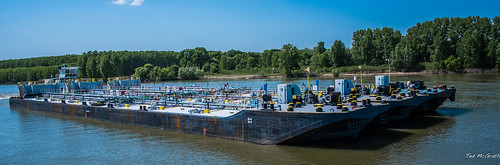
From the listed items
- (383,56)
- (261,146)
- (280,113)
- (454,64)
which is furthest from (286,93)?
(383,56)

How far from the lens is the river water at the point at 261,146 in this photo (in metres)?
16.2

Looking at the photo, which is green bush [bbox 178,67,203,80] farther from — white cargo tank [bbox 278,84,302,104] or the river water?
white cargo tank [bbox 278,84,302,104]

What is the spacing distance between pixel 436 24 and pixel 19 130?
103643 millimetres

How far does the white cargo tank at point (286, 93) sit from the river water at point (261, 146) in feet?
13.2

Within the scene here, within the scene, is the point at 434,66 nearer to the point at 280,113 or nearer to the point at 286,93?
the point at 286,93

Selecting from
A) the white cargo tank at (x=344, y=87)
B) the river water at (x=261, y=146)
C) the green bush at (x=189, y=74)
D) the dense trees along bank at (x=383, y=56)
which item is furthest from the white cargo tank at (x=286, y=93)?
the green bush at (x=189, y=74)

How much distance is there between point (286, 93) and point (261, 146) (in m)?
4.36

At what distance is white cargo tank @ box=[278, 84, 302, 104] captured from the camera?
822 inches

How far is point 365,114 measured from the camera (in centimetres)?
1788

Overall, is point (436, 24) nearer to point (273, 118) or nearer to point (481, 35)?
point (481, 35)

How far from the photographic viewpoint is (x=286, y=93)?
20859 mm

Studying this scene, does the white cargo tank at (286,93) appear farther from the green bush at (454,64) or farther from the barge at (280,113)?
the green bush at (454,64)

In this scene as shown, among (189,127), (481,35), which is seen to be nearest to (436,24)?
(481,35)

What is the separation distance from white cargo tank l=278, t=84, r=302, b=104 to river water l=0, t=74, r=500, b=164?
4009mm
